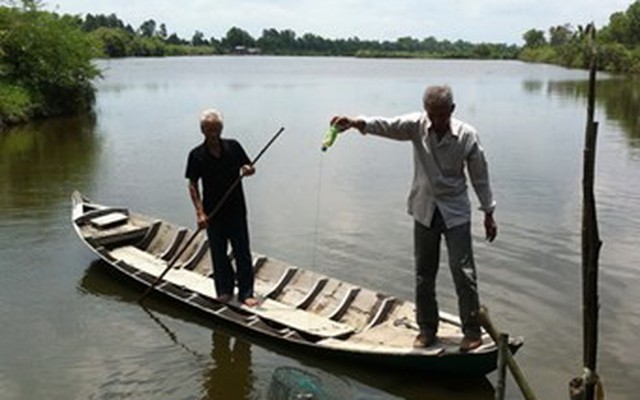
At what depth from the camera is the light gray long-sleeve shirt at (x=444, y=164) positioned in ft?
18.5

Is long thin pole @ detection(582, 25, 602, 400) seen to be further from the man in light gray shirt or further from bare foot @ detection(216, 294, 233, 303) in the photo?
bare foot @ detection(216, 294, 233, 303)

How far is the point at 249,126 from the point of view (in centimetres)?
2595

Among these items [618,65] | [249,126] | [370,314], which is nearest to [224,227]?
[370,314]

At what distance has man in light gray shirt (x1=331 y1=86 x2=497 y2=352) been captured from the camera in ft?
18.5

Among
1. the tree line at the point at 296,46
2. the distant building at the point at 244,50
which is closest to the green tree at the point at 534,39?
the tree line at the point at 296,46

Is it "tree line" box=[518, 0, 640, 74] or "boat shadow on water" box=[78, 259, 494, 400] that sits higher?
"tree line" box=[518, 0, 640, 74]

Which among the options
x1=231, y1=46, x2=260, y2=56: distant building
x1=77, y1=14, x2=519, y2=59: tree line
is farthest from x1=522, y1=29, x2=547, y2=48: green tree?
x1=231, y1=46, x2=260, y2=56: distant building

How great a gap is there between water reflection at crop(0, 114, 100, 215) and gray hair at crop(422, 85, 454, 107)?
10.1m

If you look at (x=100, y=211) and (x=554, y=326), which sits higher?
(x=100, y=211)

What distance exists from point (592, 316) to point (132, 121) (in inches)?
1039

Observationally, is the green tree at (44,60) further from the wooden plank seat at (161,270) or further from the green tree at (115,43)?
the green tree at (115,43)

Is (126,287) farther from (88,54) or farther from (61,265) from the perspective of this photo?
(88,54)

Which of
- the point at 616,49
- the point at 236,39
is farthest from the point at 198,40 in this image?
the point at 616,49

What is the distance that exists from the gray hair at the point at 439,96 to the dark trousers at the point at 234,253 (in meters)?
2.84
